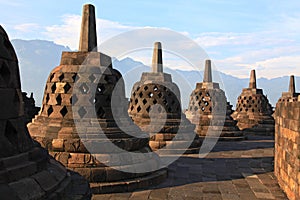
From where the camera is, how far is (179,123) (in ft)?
40.7

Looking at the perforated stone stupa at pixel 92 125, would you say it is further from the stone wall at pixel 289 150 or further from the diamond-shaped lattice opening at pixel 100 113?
the stone wall at pixel 289 150

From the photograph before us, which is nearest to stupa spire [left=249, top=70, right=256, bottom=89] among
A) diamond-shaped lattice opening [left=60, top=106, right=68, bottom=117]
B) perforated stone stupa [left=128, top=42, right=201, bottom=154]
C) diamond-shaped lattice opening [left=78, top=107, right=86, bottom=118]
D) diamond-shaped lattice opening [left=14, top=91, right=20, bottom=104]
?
perforated stone stupa [left=128, top=42, right=201, bottom=154]

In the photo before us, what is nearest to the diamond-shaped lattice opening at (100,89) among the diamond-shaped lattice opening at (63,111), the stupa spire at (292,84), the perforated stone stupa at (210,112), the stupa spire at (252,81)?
the diamond-shaped lattice opening at (63,111)

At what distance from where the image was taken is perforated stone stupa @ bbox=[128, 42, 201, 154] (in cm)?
1178

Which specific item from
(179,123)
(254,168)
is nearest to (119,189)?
(254,168)

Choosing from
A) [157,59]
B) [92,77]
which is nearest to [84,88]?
[92,77]

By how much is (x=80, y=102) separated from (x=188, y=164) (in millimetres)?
4010

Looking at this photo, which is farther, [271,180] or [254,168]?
[254,168]

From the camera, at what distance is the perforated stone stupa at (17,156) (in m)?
3.33

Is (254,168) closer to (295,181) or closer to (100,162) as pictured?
(295,181)

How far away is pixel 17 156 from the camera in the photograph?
11.6 ft

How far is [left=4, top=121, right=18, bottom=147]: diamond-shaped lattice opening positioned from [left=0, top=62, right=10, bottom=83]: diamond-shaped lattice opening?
1.59 ft

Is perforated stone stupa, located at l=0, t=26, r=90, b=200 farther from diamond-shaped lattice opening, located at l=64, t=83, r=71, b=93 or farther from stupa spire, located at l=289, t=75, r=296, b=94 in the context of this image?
stupa spire, located at l=289, t=75, r=296, b=94

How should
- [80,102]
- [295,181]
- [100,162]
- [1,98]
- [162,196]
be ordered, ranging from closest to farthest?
1. [1,98]
2. [295,181]
3. [162,196]
4. [100,162]
5. [80,102]
